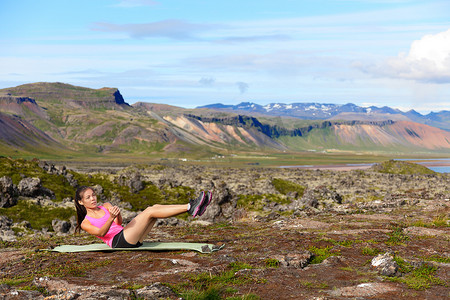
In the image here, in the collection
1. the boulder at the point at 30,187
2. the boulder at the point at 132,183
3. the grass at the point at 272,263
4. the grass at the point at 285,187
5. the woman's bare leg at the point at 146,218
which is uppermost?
the woman's bare leg at the point at 146,218

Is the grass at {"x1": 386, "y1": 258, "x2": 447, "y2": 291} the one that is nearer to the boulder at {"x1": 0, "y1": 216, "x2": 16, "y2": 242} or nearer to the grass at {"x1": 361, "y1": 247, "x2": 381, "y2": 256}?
the grass at {"x1": 361, "y1": 247, "x2": 381, "y2": 256}

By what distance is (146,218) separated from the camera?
1628 centimetres

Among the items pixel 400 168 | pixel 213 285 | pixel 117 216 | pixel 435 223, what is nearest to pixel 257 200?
pixel 435 223

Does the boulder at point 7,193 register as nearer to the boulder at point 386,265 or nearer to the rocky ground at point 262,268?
the rocky ground at point 262,268

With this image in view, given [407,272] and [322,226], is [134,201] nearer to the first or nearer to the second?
[322,226]

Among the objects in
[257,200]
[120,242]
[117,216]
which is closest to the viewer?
[120,242]

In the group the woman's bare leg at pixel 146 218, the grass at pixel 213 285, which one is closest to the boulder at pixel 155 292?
the grass at pixel 213 285

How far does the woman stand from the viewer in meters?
15.8

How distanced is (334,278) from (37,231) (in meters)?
39.9

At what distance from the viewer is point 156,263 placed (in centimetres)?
1521

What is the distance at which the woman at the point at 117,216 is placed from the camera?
1581 centimetres

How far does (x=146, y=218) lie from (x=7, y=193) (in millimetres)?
41040

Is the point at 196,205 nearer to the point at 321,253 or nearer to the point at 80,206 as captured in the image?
the point at 80,206

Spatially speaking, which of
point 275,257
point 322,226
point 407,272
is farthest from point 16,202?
point 407,272
